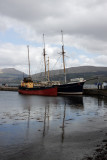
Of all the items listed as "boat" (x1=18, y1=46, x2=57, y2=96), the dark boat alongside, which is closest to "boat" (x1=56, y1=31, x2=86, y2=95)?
the dark boat alongside

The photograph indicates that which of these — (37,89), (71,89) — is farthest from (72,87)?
(37,89)

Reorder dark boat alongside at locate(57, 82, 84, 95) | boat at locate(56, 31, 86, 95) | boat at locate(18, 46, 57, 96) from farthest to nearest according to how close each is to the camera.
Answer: boat at locate(18, 46, 57, 96) → dark boat alongside at locate(57, 82, 84, 95) → boat at locate(56, 31, 86, 95)

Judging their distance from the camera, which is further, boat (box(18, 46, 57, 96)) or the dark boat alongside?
boat (box(18, 46, 57, 96))

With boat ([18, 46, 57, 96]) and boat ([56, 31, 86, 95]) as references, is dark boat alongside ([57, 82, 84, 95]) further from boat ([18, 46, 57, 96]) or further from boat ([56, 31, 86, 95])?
boat ([18, 46, 57, 96])

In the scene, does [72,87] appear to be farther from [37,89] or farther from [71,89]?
[37,89]

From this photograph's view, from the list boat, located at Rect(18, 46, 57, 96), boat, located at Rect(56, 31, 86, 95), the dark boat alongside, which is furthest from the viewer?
boat, located at Rect(18, 46, 57, 96)

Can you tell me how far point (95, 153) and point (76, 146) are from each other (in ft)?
4.93

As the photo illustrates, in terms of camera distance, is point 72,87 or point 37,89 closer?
point 72,87

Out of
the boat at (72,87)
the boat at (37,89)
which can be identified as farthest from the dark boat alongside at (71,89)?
the boat at (37,89)

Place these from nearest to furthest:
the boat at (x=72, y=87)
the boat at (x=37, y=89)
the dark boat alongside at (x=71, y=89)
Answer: the boat at (x=72, y=87) → the dark boat alongside at (x=71, y=89) → the boat at (x=37, y=89)

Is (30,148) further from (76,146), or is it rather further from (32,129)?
(32,129)

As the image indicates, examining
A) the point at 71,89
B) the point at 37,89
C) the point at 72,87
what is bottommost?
the point at 37,89

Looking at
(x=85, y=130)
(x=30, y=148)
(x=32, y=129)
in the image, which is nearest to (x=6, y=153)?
(x=30, y=148)

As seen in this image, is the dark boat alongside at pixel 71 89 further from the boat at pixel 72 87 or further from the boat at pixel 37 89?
the boat at pixel 37 89
